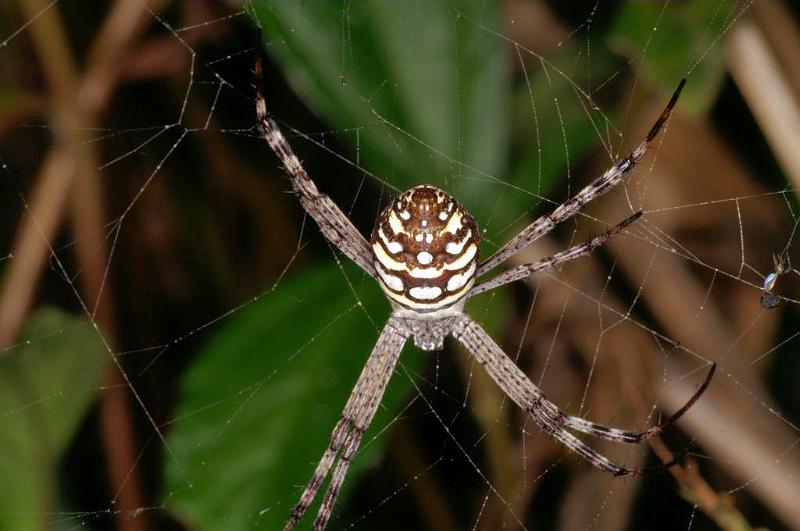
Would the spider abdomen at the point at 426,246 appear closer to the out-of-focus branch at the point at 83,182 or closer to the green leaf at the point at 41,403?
the green leaf at the point at 41,403

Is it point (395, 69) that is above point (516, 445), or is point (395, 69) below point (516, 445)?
above

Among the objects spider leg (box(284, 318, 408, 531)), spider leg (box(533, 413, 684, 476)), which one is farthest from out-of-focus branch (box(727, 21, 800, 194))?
spider leg (box(284, 318, 408, 531))

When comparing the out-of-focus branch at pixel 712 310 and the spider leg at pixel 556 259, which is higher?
the spider leg at pixel 556 259

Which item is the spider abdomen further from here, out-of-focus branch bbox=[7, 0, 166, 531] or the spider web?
out-of-focus branch bbox=[7, 0, 166, 531]

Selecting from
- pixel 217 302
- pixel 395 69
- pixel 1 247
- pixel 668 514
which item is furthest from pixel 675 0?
pixel 1 247

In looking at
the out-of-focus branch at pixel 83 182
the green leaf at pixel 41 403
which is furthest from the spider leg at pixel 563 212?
the out-of-focus branch at pixel 83 182

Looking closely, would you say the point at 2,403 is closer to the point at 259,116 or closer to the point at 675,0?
the point at 259,116
